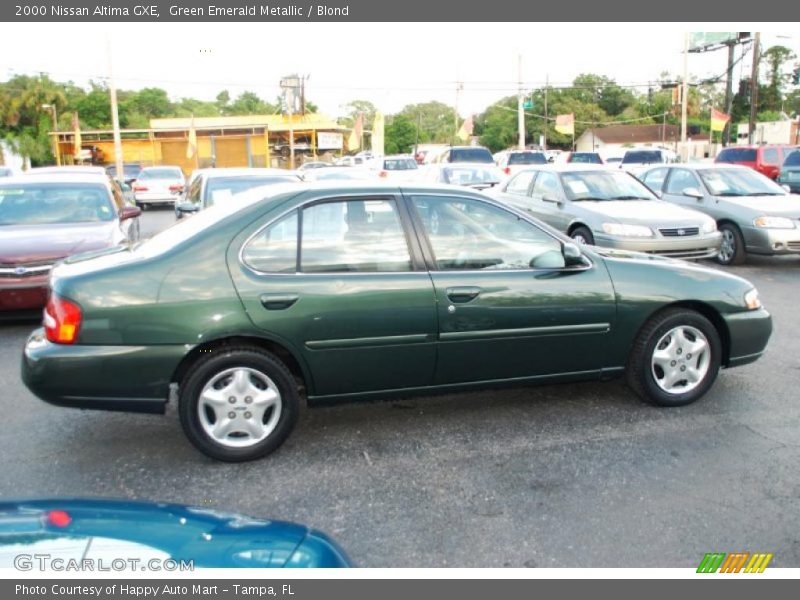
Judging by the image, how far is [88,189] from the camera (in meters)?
8.51

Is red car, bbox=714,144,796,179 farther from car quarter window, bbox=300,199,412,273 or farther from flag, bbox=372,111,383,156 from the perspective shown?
car quarter window, bbox=300,199,412,273

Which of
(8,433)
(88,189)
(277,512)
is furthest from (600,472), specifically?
(88,189)

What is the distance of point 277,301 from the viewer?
12.8ft

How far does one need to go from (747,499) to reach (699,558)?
0.68 metres

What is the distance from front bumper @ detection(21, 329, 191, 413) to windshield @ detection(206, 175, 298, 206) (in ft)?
19.1

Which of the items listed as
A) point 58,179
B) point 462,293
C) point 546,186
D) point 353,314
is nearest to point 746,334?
point 462,293

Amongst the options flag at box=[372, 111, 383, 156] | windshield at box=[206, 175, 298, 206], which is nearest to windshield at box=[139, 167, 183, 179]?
flag at box=[372, 111, 383, 156]

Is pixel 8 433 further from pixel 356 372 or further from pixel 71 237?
pixel 71 237

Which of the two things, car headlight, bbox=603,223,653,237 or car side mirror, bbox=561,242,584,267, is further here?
car headlight, bbox=603,223,653,237

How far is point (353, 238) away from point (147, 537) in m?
2.42

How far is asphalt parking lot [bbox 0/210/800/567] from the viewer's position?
318 cm

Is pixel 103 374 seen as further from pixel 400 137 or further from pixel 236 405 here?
pixel 400 137

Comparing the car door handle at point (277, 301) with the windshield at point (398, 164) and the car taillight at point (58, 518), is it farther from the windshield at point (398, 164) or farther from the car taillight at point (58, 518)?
the windshield at point (398, 164)

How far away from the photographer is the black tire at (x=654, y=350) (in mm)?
4600
